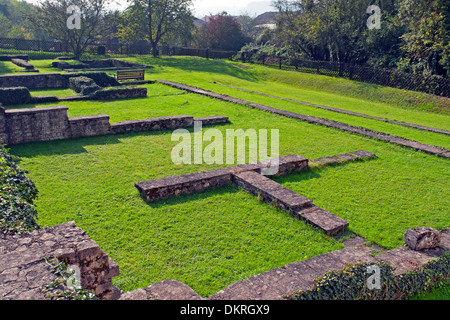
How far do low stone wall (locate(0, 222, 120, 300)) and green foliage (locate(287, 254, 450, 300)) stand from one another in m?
1.80

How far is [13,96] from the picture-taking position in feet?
41.2

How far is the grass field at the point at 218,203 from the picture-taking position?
4.52m

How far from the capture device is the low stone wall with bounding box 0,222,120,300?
2.81m

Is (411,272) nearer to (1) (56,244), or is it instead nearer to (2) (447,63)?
(1) (56,244)

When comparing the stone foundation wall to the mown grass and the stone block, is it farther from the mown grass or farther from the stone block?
the mown grass

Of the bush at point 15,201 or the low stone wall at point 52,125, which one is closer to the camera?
the bush at point 15,201

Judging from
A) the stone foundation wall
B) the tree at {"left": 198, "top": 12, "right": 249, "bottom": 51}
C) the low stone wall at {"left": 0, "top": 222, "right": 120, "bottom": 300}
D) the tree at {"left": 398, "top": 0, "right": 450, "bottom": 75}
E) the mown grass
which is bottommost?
the mown grass

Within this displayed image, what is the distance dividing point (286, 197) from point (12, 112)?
6.51m

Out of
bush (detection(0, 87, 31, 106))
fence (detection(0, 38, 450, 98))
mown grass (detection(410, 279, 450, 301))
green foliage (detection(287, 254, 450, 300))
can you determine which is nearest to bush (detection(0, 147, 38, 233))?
green foliage (detection(287, 254, 450, 300))

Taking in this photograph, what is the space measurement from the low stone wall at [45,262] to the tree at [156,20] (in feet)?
101

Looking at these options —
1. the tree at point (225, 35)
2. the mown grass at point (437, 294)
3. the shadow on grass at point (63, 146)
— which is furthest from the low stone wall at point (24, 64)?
the tree at point (225, 35)

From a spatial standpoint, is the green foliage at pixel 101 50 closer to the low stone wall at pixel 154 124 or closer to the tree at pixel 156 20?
the tree at pixel 156 20

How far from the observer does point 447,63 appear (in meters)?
17.0

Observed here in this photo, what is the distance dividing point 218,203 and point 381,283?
2.93 metres
